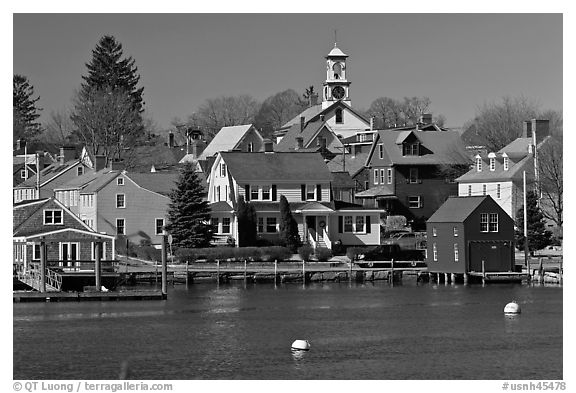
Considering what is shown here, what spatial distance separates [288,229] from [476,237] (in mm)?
17744

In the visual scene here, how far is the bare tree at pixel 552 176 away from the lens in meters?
87.8

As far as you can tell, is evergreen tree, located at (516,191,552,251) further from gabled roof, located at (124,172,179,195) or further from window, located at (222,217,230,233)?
gabled roof, located at (124,172,179,195)

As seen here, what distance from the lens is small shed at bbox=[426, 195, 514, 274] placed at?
75750 mm

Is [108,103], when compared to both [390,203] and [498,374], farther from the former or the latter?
[498,374]

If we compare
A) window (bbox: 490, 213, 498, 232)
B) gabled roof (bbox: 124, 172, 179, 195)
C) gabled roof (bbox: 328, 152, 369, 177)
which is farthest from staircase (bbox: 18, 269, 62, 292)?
gabled roof (bbox: 328, 152, 369, 177)

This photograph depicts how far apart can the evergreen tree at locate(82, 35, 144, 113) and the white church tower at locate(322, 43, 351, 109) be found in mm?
19784

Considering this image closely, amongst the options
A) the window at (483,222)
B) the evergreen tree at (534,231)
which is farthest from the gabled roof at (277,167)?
the window at (483,222)

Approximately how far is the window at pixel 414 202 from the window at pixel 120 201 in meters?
25.1

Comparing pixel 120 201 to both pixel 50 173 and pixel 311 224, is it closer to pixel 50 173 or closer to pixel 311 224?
pixel 311 224

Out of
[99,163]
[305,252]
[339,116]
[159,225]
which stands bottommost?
[305,252]

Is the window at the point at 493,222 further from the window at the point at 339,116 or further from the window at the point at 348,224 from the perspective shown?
the window at the point at 339,116

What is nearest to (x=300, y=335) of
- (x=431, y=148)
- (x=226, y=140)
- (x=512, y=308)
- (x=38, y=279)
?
(x=512, y=308)

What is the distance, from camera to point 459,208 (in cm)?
7688
